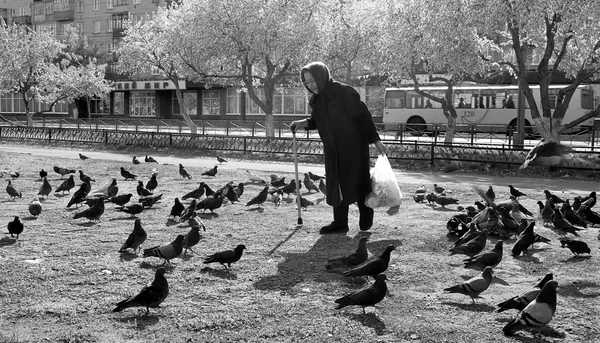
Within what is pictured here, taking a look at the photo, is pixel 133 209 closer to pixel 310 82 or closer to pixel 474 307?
pixel 310 82

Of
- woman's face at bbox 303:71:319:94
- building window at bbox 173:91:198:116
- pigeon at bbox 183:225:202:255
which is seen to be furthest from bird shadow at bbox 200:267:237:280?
building window at bbox 173:91:198:116

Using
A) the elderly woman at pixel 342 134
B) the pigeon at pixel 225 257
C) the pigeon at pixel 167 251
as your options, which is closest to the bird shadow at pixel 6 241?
the pigeon at pixel 167 251

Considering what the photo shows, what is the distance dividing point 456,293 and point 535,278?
1.13 meters

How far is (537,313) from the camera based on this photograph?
4.88 metres

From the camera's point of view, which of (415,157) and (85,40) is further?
(85,40)

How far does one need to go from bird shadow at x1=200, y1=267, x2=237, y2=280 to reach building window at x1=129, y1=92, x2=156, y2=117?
188 ft

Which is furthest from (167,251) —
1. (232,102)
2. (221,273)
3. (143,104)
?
(143,104)

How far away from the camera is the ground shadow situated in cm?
648

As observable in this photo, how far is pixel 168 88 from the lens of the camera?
196 ft

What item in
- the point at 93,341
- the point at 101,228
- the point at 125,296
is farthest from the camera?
the point at 101,228

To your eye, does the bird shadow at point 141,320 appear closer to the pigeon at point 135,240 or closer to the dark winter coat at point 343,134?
the pigeon at point 135,240

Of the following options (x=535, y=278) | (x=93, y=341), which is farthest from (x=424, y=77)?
(x=93, y=341)

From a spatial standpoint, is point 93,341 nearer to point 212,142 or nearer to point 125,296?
point 125,296

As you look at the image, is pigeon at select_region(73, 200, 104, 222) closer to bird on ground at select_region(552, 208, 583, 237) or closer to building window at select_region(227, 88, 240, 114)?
bird on ground at select_region(552, 208, 583, 237)
